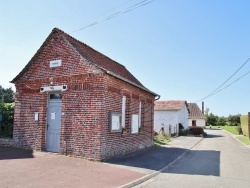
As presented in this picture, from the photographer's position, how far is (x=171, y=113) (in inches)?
1421

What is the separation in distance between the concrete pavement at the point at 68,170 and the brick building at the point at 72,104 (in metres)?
0.79

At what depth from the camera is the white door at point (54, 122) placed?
40.0 feet

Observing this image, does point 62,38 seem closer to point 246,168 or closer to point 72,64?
point 72,64

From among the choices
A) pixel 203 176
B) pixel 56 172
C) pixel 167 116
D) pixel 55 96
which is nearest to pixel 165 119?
pixel 167 116

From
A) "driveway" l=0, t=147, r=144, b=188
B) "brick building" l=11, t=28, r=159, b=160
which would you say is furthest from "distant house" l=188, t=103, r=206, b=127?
"driveway" l=0, t=147, r=144, b=188

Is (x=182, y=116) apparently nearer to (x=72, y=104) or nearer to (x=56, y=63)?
(x=56, y=63)

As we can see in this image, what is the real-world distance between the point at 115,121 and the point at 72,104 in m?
2.02

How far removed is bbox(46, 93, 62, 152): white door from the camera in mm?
12180

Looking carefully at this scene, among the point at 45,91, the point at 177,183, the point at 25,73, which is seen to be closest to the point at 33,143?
the point at 45,91

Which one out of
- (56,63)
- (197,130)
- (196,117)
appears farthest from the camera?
(196,117)

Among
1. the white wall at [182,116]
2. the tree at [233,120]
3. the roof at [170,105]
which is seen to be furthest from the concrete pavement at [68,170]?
the tree at [233,120]

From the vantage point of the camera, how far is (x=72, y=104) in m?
11.7

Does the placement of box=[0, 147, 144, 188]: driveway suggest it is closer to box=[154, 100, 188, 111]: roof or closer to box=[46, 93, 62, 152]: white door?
box=[46, 93, 62, 152]: white door

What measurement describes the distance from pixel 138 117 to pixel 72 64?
5.20 metres
